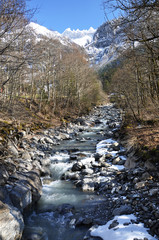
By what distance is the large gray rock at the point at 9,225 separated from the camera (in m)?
3.65

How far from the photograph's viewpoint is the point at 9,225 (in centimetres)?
380

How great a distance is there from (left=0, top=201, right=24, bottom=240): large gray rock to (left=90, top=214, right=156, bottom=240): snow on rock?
169 cm

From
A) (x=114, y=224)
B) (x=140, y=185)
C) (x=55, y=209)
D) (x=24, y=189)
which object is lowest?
(x=55, y=209)

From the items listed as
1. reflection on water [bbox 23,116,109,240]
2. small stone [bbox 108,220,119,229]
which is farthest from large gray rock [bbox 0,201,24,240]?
small stone [bbox 108,220,119,229]

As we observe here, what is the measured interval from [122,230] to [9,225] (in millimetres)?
2419

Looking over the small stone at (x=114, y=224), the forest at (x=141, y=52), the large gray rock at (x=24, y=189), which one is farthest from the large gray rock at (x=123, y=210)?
the forest at (x=141, y=52)

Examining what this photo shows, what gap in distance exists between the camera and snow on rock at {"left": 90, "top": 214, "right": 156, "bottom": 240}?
365cm

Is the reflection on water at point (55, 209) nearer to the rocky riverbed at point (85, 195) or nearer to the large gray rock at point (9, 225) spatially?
the rocky riverbed at point (85, 195)

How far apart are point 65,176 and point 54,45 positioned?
17342 millimetres

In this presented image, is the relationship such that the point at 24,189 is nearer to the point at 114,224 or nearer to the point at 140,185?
the point at 114,224

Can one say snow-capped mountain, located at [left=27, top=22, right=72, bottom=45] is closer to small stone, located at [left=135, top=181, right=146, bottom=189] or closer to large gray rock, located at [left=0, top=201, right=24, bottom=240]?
large gray rock, located at [left=0, top=201, right=24, bottom=240]

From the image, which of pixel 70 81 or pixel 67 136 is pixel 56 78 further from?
pixel 67 136

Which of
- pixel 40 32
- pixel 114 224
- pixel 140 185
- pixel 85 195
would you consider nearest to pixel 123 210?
pixel 114 224

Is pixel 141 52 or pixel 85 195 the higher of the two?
pixel 141 52
